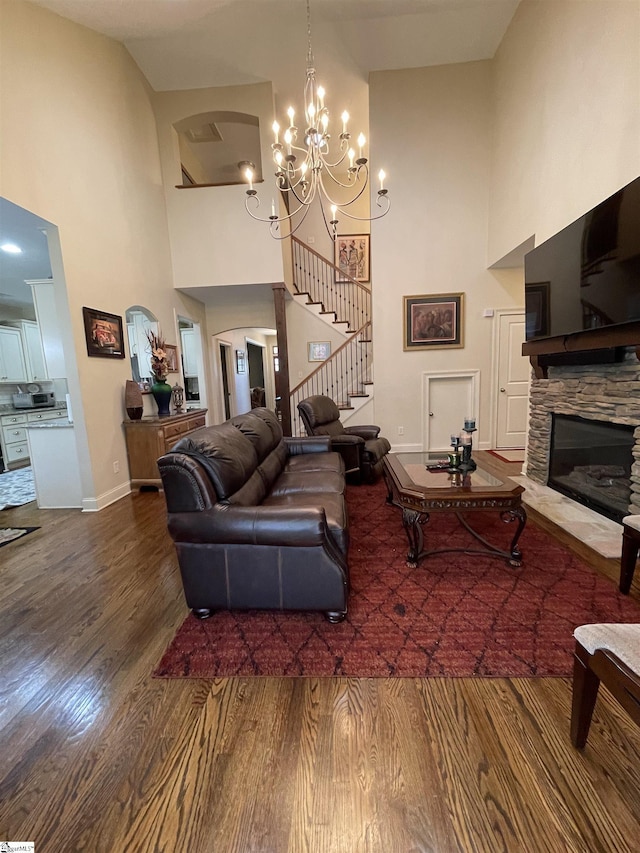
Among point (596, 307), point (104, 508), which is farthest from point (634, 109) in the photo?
point (104, 508)

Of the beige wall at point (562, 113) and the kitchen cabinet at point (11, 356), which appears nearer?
the beige wall at point (562, 113)

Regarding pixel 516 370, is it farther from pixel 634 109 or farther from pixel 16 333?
pixel 16 333

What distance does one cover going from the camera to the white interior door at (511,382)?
510cm

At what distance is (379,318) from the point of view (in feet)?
17.0

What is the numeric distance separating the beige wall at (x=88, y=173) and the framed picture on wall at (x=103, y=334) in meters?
0.08

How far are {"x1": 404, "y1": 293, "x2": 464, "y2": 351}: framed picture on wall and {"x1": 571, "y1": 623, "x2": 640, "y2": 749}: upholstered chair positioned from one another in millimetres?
4552

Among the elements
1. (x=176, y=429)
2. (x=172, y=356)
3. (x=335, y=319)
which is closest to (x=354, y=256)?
(x=335, y=319)

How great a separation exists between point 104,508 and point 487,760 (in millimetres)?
3704

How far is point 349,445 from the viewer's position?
12.4 feet

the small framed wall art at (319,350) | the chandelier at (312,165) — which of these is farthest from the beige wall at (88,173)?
the small framed wall art at (319,350)

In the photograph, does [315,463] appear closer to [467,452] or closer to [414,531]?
[414,531]

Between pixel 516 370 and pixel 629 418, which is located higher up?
pixel 516 370

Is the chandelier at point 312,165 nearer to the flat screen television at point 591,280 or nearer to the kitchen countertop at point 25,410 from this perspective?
the flat screen television at point 591,280

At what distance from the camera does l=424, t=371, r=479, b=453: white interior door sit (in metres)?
5.28
